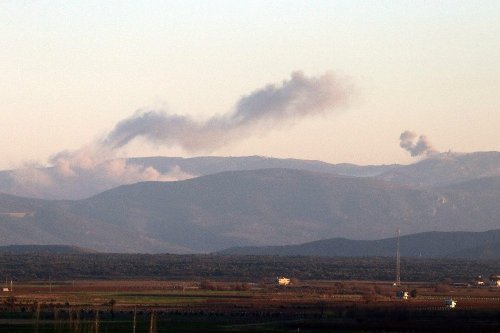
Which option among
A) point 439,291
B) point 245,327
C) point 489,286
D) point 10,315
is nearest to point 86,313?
point 10,315

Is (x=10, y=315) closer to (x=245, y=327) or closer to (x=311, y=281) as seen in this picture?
(x=245, y=327)

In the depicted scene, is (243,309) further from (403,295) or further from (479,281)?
(479,281)

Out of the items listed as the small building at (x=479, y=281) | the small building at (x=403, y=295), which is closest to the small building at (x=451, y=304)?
the small building at (x=403, y=295)

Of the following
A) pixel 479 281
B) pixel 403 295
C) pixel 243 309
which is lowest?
pixel 243 309

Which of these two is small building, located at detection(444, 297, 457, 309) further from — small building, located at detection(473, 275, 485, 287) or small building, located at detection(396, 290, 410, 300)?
small building, located at detection(473, 275, 485, 287)

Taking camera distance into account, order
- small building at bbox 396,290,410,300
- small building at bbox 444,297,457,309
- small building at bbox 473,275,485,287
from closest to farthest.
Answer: small building at bbox 444,297,457,309
small building at bbox 396,290,410,300
small building at bbox 473,275,485,287

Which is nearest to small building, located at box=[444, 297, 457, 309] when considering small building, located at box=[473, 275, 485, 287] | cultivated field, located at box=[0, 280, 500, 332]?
cultivated field, located at box=[0, 280, 500, 332]

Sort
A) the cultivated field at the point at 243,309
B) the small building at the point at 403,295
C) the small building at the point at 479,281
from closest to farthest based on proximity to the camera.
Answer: the cultivated field at the point at 243,309 → the small building at the point at 403,295 → the small building at the point at 479,281

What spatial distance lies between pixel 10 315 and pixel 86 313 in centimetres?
524

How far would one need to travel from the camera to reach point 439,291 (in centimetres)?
14688

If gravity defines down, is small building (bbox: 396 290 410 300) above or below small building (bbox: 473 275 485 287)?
below

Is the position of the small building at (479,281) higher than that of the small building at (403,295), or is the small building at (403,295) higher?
the small building at (479,281)

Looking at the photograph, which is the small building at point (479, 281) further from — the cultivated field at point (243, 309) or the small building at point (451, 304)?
the small building at point (451, 304)

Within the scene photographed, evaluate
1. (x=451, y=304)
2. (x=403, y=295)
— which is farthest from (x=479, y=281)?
(x=451, y=304)
